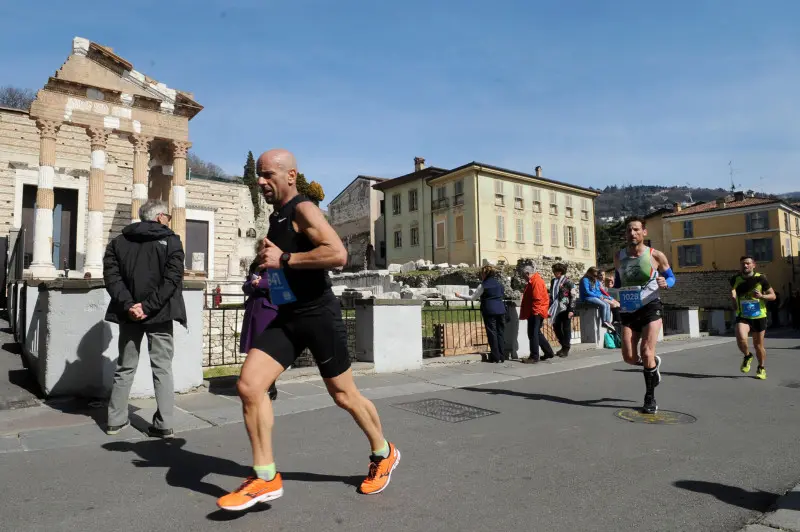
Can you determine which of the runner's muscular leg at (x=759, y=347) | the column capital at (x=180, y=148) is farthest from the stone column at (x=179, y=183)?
the runner's muscular leg at (x=759, y=347)

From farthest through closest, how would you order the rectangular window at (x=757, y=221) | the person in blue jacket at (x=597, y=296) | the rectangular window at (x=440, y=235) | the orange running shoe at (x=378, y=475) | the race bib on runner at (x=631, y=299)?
1. the rectangular window at (x=757, y=221)
2. the rectangular window at (x=440, y=235)
3. the person in blue jacket at (x=597, y=296)
4. the race bib on runner at (x=631, y=299)
5. the orange running shoe at (x=378, y=475)

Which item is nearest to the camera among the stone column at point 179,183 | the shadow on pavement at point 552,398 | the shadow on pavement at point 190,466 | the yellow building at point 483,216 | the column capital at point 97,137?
the shadow on pavement at point 190,466

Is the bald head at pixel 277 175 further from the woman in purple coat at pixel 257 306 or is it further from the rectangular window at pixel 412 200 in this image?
→ the rectangular window at pixel 412 200

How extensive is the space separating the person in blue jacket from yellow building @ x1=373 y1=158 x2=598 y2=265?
28601 millimetres

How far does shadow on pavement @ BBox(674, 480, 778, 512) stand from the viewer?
2754mm

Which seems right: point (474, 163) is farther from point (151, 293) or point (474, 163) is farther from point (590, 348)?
point (151, 293)

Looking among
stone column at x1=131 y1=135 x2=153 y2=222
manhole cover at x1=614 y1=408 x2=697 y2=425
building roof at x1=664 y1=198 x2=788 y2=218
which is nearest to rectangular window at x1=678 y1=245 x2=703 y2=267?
building roof at x1=664 y1=198 x2=788 y2=218

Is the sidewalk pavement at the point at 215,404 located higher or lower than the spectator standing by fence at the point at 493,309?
lower

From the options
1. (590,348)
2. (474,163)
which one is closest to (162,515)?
(590,348)

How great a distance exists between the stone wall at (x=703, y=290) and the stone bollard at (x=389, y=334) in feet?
126

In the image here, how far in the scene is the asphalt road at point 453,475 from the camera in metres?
2.58

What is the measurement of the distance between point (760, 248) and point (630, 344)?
4922 centimetres

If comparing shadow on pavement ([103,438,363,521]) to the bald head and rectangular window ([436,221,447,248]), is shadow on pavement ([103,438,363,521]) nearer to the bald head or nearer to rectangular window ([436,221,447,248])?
the bald head

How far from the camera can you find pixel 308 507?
272 cm
